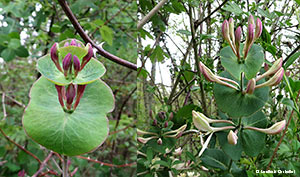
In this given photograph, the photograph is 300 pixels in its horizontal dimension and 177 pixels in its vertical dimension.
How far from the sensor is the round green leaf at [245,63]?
0.19m

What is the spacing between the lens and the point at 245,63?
0.65 feet

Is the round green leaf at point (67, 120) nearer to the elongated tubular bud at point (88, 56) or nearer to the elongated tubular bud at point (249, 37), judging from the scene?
the elongated tubular bud at point (88, 56)

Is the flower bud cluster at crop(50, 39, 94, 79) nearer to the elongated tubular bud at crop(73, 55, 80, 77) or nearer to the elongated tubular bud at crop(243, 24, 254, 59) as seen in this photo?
the elongated tubular bud at crop(73, 55, 80, 77)

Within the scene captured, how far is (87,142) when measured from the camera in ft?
0.31

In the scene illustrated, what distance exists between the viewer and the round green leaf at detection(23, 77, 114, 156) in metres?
0.09

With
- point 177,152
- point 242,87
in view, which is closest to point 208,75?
point 242,87

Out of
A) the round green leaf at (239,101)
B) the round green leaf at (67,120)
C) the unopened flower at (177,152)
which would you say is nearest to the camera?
the round green leaf at (67,120)

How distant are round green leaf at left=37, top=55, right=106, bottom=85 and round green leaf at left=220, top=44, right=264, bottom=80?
0.12 metres

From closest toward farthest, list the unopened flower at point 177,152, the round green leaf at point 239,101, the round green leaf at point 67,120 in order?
the round green leaf at point 67,120 < the round green leaf at point 239,101 < the unopened flower at point 177,152

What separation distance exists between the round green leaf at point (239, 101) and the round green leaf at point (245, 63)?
2 centimetres

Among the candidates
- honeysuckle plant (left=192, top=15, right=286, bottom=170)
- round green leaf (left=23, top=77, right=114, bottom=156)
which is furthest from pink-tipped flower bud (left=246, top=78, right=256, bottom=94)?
round green leaf (left=23, top=77, right=114, bottom=156)

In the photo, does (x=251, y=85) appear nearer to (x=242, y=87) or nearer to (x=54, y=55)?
(x=242, y=87)

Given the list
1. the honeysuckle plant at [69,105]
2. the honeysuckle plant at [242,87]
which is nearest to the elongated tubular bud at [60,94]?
the honeysuckle plant at [69,105]

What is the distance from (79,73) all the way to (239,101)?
0.46 ft
